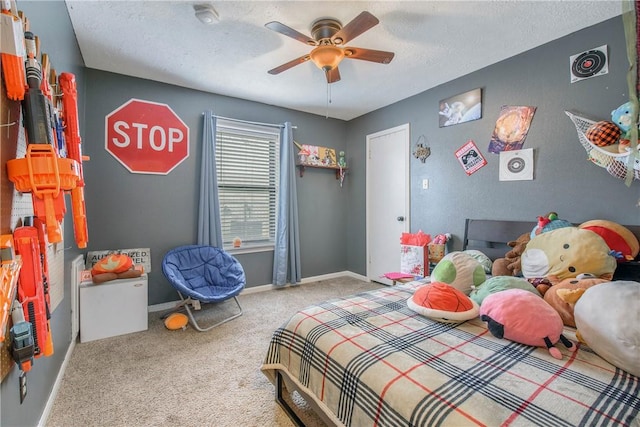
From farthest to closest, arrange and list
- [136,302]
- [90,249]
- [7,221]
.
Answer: [90,249] → [136,302] → [7,221]

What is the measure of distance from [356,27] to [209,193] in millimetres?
2336

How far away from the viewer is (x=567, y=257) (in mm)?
1812

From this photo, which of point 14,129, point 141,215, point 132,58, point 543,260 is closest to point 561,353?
point 543,260

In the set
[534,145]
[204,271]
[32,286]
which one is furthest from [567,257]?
[204,271]

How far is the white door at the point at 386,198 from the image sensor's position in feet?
12.4

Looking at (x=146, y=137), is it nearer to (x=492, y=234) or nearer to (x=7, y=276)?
(x=7, y=276)

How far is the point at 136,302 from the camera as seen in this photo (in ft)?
8.41

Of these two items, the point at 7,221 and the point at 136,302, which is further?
the point at 136,302

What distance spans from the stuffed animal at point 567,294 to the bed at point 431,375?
0.26 feet

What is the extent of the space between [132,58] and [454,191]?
351 cm

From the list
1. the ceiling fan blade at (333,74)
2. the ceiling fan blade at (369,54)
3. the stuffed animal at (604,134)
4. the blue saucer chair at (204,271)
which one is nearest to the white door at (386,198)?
the ceiling fan blade at (333,74)

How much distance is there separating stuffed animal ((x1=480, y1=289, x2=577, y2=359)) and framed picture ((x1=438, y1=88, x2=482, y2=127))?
7.30 ft

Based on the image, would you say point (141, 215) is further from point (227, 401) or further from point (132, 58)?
point (227, 401)

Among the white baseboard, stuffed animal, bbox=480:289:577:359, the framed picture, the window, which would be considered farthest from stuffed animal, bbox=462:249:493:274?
the window
